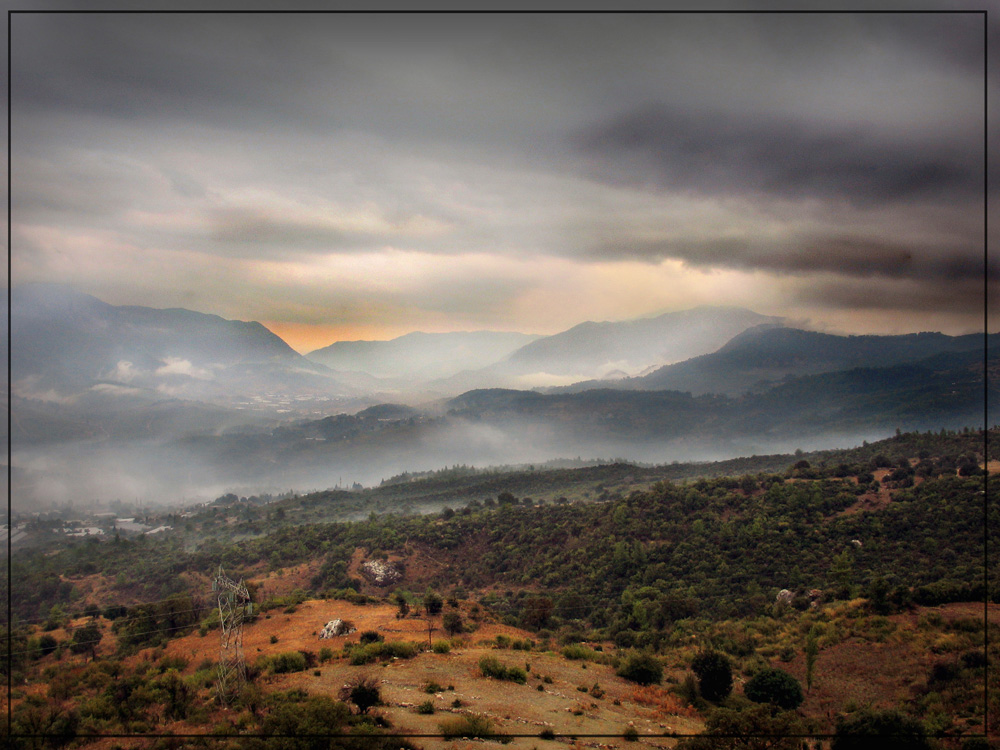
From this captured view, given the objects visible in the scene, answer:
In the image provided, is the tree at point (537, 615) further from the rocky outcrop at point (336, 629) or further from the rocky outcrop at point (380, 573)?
the rocky outcrop at point (380, 573)

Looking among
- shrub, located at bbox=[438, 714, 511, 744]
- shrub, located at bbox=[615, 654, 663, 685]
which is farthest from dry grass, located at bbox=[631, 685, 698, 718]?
shrub, located at bbox=[438, 714, 511, 744]

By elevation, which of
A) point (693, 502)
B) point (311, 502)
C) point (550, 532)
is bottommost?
point (311, 502)

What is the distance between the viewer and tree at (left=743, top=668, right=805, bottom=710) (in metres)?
21.8

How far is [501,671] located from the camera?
74.2 feet

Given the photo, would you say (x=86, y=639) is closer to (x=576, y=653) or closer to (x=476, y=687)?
(x=476, y=687)

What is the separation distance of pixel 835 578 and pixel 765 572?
18.6 feet

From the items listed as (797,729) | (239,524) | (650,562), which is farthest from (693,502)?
(239,524)

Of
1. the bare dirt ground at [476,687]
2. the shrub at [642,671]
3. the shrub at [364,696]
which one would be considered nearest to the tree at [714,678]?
the bare dirt ground at [476,687]

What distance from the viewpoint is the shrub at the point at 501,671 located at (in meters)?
22.4

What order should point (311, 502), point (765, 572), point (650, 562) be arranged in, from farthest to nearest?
point (311, 502), point (650, 562), point (765, 572)

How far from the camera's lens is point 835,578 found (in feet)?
128

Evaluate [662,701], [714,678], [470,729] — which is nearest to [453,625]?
[662,701]

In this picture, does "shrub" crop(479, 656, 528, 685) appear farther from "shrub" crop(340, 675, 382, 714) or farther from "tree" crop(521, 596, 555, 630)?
"tree" crop(521, 596, 555, 630)

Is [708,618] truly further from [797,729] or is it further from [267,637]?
[267,637]
